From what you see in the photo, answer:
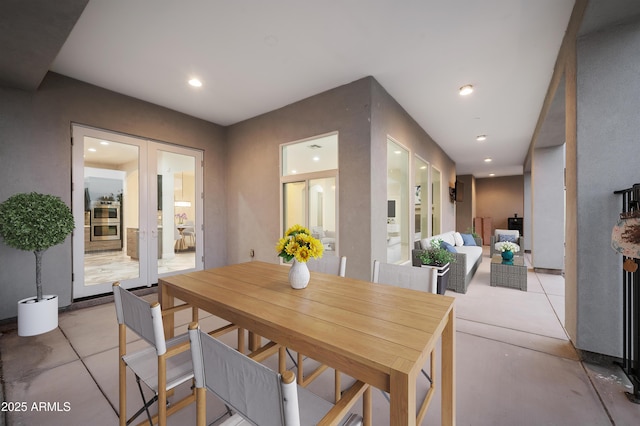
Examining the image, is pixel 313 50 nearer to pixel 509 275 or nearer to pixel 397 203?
pixel 397 203

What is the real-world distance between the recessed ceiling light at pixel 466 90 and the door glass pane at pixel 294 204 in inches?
103

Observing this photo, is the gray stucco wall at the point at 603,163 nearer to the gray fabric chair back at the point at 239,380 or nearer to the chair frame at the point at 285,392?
the chair frame at the point at 285,392

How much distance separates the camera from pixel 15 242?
2.62 meters

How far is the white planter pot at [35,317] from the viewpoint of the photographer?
8.64ft

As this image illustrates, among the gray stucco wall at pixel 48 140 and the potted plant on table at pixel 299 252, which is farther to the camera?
the gray stucco wall at pixel 48 140

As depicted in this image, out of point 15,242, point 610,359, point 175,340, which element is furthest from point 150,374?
point 610,359

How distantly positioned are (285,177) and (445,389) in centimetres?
346

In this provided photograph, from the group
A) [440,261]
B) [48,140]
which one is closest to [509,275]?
[440,261]

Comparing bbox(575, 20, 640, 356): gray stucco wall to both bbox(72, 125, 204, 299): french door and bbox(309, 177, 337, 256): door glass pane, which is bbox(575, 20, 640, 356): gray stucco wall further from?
bbox(72, 125, 204, 299): french door

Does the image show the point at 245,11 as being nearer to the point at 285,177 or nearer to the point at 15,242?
the point at 285,177

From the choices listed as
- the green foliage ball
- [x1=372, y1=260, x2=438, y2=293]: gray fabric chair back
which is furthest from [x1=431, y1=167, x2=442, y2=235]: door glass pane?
the green foliage ball

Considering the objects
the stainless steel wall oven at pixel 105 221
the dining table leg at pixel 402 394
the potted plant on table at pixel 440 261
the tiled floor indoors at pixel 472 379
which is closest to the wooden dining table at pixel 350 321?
the dining table leg at pixel 402 394

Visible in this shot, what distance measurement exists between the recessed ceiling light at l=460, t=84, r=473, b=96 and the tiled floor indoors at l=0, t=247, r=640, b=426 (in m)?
3.02

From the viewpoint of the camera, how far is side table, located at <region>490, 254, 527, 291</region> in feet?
13.8
